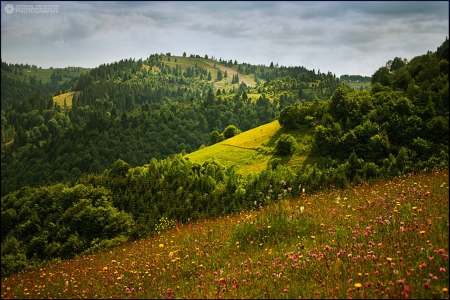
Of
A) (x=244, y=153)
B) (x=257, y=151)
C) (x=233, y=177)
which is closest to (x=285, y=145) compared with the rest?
(x=257, y=151)

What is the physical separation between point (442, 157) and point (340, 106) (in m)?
24.4

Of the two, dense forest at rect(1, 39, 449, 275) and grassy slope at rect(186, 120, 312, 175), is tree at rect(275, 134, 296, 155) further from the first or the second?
dense forest at rect(1, 39, 449, 275)

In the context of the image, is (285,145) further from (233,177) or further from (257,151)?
(233,177)

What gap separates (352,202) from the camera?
39.9 ft

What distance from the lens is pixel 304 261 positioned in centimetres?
674

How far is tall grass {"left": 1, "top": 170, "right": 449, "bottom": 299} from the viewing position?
18.4 ft

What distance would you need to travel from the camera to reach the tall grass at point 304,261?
5602 millimetres

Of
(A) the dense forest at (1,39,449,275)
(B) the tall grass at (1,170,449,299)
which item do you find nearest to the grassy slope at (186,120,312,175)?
(A) the dense forest at (1,39,449,275)

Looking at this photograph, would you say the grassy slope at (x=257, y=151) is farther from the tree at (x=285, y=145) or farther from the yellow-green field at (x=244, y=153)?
the tree at (x=285, y=145)

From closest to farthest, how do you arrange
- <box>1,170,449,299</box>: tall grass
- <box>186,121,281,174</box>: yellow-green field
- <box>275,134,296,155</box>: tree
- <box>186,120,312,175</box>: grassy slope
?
<box>1,170,449,299</box>: tall grass, <box>186,120,312,175</box>: grassy slope, <box>275,134,296,155</box>: tree, <box>186,121,281,174</box>: yellow-green field

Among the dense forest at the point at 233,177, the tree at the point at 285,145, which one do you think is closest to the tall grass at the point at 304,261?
the dense forest at the point at 233,177

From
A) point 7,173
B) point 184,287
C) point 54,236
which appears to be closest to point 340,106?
point 54,236

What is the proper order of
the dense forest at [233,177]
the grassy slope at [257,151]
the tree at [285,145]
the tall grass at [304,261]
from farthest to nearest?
the tree at [285,145] < the grassy slope at [257,151] < the dense forest at [233,177] < the tall grass at [304,261]

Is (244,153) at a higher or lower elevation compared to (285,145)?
lower
